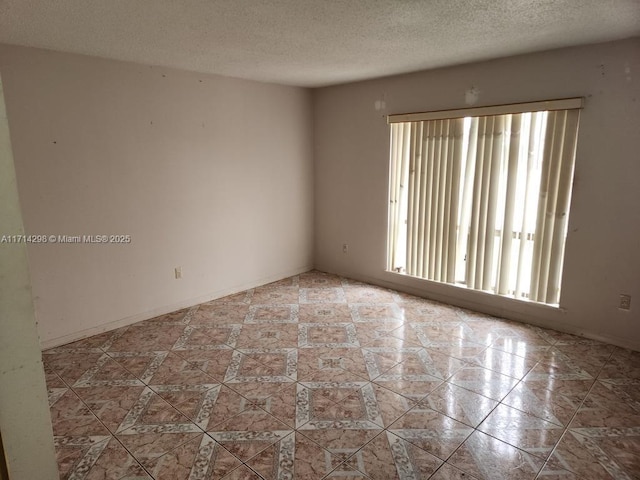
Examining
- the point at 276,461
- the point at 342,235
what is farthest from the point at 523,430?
the point at 342,235

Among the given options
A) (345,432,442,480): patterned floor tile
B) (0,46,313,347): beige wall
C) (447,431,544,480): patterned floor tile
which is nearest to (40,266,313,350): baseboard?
(0,46,313,347): beige wall

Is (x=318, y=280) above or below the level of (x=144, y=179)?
below

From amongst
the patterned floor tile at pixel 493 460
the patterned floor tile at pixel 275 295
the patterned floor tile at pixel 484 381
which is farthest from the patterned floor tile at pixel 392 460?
the patterned floor tile at pixel 275 295

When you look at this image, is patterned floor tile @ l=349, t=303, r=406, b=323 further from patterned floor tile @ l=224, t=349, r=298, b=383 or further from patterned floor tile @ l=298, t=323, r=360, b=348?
patterned floor tile @ l=224, t=349, r=298, b=383

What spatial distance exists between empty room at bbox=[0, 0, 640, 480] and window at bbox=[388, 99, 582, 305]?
0.02 meters

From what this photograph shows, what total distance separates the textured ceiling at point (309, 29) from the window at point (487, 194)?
1.92 feet

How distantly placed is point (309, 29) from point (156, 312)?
2.82m

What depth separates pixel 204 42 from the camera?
2.80 metres

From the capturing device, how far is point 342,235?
500 centimetres

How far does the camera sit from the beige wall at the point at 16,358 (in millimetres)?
1103

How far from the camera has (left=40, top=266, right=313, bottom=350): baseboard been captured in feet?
10.5

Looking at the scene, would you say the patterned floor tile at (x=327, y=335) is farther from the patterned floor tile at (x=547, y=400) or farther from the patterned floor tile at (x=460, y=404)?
the patterned floor tile at (x=547, y=400)

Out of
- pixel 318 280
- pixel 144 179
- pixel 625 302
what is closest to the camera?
pixel 625 302

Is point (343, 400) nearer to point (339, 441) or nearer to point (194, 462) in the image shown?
point (339, 441)
